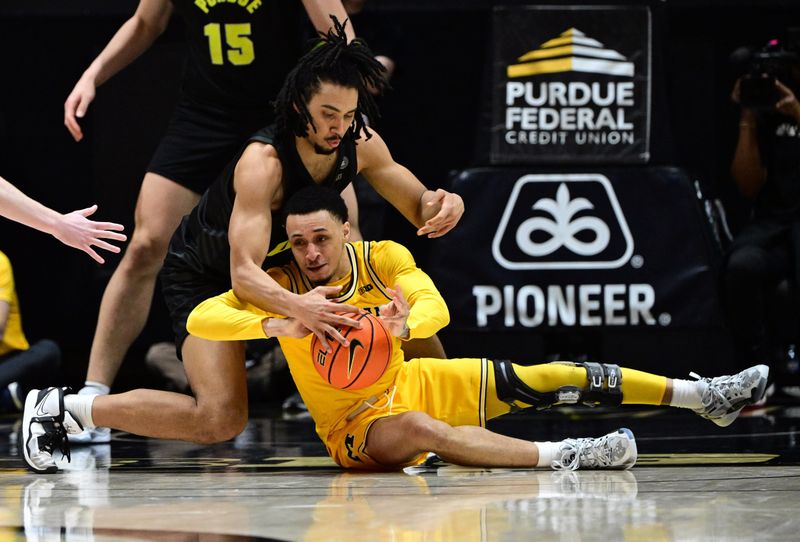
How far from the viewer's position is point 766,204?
5.70 metres

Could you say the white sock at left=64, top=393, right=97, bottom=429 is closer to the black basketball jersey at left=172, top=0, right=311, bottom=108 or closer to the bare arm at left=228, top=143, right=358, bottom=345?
the bare arm at left=228, top=143, right=358, bottom=345

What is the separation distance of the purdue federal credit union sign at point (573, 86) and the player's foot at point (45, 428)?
2553mm

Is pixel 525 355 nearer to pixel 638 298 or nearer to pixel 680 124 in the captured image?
pixel 638 298

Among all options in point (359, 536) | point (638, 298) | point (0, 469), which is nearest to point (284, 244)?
point (0, 469)

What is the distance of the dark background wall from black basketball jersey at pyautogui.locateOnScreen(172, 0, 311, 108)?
204cm

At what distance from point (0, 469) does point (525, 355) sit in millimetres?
3035

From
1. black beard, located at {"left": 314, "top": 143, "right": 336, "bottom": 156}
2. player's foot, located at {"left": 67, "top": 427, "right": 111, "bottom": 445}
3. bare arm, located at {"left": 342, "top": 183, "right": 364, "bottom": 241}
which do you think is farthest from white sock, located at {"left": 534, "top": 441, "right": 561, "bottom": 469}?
player's foot, located at {"left": 67, "top": 427, "right": 111, "bottom": 445}

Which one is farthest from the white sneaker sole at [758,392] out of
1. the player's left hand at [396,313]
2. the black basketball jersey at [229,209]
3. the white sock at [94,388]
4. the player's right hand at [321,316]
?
the white sock at [94,388]

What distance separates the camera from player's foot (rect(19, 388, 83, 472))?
3.73 meters

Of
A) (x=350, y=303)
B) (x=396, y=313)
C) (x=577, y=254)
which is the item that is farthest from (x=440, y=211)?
(x=577, y=254)

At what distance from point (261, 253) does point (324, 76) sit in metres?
0.51

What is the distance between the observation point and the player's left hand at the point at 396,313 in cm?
337

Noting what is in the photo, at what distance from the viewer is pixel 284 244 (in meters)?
3.82

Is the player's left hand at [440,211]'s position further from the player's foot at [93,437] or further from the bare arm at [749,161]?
the bare arm at [749,161]
